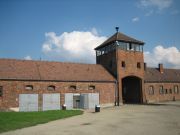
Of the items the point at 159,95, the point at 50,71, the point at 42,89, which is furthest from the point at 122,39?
the point at 42,89

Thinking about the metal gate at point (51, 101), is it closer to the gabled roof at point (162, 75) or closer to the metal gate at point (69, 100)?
the metal gate at point (69, 100)

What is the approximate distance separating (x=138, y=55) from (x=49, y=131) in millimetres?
27688

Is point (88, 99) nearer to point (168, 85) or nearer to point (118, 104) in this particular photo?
point (118, 104)

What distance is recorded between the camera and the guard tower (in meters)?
37.9

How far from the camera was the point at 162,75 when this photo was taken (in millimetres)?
46906

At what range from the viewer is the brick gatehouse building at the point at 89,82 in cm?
2983

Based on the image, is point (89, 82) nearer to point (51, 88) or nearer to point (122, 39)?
point (51, 88)

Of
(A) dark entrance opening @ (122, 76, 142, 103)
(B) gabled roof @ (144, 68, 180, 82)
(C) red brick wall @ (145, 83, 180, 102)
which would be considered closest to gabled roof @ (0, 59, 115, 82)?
(A) dark entrance opening @ (122, 76, 142, 103)

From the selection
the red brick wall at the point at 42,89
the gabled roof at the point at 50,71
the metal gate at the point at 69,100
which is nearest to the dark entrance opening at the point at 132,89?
the gabled roof at the point at 50,71

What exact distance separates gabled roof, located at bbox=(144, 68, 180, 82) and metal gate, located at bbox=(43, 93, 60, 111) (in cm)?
1722

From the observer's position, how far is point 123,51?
3878cm

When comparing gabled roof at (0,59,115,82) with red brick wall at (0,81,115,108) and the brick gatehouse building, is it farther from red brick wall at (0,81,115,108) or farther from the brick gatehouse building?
red brick wall at (0,81,115,108)

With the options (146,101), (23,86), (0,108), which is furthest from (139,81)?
(0,108)

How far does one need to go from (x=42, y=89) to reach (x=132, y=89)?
1751 cm
